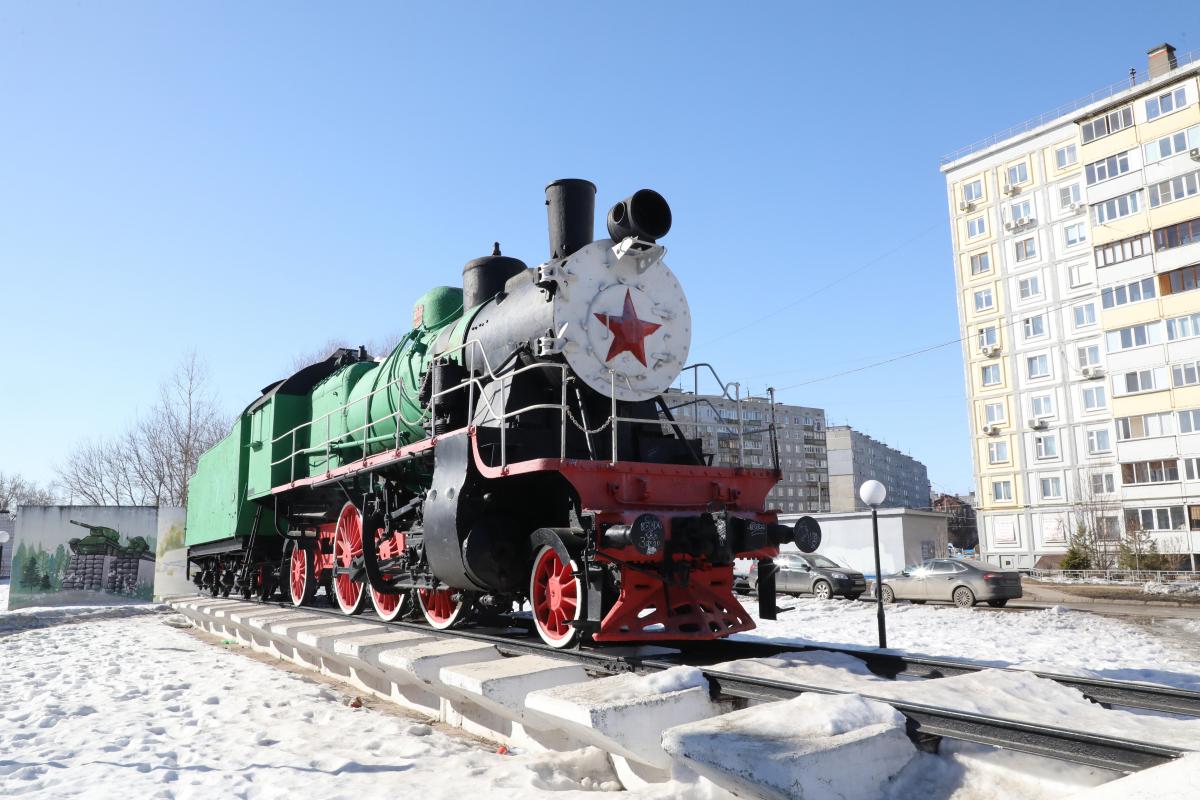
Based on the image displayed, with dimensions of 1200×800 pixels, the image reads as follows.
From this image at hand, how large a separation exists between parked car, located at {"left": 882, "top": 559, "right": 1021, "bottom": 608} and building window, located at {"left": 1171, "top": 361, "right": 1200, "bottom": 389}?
71.7 feet

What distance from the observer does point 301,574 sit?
43.9 ft

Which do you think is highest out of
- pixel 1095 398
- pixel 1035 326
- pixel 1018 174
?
pixel 1018 174

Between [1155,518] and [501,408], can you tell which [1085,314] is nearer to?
[1155,518]

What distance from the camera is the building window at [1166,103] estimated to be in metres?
35.4

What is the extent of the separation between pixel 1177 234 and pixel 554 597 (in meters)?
38.7

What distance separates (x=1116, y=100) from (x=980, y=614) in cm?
3324

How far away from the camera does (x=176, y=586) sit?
79.3ft

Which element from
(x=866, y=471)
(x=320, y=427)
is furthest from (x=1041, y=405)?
(x=866, y=471)

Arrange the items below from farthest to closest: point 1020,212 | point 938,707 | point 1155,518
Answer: point 1020,212
point 1155,518
point 938,707

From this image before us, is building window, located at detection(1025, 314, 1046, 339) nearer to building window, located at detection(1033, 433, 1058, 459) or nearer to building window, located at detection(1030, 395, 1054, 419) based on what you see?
building window, located at detection(1030, 395, 1054, 419)

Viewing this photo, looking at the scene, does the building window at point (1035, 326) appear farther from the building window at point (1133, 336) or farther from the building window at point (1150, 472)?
the building window at point (1150, 472)

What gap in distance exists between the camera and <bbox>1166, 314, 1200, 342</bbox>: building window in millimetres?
34188

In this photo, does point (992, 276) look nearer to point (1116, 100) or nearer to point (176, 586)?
point (1116, 100)

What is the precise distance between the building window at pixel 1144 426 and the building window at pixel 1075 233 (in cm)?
1008
